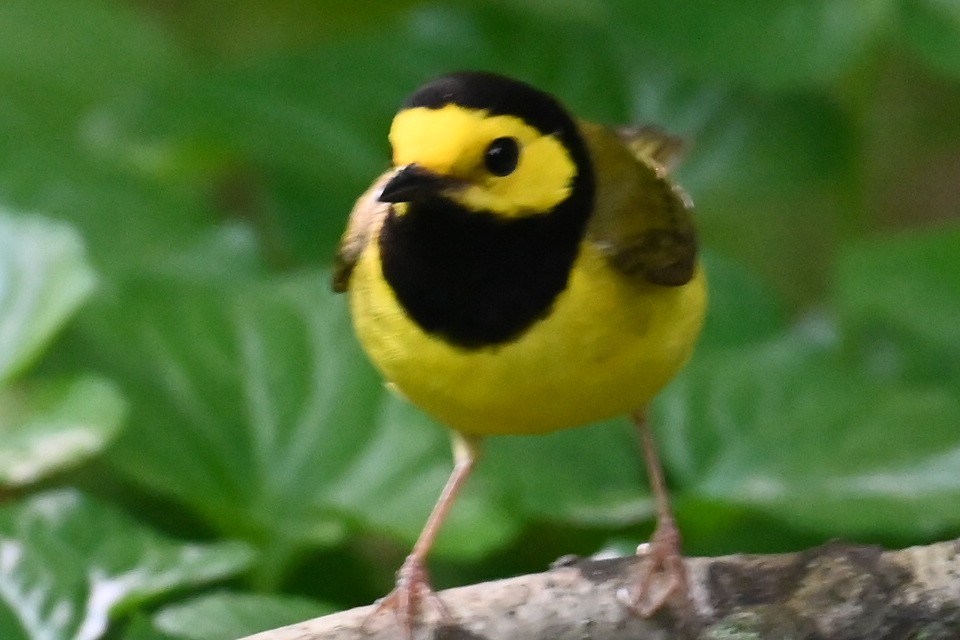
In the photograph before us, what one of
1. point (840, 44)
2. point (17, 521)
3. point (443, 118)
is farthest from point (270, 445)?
point (840, 44)

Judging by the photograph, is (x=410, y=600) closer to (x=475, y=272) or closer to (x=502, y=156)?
(x=475, y=272)

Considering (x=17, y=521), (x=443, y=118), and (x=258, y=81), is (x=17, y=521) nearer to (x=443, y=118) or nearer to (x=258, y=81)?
(x=443, y=118)

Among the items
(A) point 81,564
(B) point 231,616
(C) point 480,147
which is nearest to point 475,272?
(C) point 480,147

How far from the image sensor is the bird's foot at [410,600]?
122cm

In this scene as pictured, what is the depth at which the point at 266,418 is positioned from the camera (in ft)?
6.17

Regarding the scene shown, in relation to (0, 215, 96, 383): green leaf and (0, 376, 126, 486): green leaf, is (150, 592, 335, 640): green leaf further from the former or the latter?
(0, 215, 96, 383): green leaf

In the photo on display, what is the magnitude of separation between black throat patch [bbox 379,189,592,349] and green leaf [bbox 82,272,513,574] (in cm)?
47

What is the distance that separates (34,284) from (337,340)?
0.46 meters

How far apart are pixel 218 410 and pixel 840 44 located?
4.13 ft

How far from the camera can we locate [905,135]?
11.9ft

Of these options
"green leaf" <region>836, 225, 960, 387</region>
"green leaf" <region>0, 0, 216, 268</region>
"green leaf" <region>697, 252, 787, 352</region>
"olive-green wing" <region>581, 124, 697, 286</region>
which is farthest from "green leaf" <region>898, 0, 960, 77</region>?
"green leaf" <region>0, 0, 216, 268</region>

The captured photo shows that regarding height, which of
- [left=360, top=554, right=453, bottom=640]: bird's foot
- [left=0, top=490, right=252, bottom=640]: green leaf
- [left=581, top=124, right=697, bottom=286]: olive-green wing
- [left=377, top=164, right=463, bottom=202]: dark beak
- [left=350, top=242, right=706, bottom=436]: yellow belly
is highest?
[left=581, top=124, right=697, bottom=286]: olive-green wing

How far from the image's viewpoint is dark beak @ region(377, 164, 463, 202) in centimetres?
109

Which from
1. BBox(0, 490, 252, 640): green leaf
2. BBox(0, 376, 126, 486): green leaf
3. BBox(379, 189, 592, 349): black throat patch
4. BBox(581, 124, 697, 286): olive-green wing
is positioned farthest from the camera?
BBox(0, 376, 126, 486): green leaf
